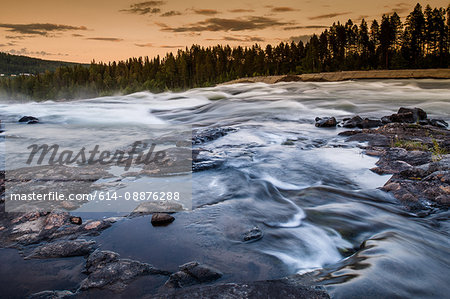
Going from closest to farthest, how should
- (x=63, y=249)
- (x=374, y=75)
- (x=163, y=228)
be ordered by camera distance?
(x=63, y=249), (x=163, y=228), (x=374, y=75)

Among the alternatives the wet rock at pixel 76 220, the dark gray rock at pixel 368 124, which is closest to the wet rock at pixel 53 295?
the wet rock at pixel 76 220

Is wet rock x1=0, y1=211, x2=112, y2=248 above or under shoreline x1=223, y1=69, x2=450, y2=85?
under

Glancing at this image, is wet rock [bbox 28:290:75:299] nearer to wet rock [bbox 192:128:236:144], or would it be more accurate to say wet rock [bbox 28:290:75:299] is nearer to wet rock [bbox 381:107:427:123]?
wet rock [bbox 192:128:236:144]

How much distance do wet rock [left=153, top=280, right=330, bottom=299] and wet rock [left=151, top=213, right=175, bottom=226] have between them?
50.1 inches

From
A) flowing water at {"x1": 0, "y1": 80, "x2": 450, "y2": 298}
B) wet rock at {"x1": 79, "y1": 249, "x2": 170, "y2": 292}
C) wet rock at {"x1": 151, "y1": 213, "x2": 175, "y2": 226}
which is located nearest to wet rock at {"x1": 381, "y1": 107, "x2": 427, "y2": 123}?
flowing water at {"x1": 0, "y1": 80, "x2": 450, "y2": 298}

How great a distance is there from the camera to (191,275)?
7.68 feet

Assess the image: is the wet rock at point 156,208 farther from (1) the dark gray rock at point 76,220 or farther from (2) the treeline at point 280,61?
(2) the treeline at point 280,61

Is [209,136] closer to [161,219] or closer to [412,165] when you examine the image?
[412,165]

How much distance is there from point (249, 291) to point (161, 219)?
5.19ft

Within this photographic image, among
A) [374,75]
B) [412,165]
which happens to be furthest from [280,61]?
[412,165]

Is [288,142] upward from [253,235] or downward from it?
upward

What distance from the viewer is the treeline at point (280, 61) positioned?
55.2 m

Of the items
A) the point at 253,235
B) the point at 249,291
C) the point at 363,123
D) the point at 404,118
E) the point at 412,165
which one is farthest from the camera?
the point at 363,123

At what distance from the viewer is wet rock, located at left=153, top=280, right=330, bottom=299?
1.99 meters
